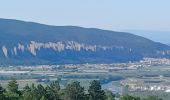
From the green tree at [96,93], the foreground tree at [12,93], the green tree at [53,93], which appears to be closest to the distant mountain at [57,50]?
the green tree at [96,93]

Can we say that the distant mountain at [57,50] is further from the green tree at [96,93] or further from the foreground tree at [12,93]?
the foreground tree at [12,93]

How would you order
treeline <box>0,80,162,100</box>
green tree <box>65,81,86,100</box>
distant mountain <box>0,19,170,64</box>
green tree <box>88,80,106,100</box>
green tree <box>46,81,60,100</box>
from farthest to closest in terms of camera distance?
distant mountain <box>0,19,170,64</box> < green tree <box>88,80,106,100</box> < green tree <box>65,81,86,100</box> < green tree <box>46,81,60,100</box> < treeline <box>0,80,162,100</box>

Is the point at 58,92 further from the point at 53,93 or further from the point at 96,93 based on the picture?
the point at 96,93

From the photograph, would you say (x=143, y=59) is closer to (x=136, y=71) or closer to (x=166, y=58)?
(x=166, y=58)

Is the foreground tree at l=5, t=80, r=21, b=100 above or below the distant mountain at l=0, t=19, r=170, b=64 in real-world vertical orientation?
below

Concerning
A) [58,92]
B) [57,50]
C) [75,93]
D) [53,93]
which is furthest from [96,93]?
[57,50]

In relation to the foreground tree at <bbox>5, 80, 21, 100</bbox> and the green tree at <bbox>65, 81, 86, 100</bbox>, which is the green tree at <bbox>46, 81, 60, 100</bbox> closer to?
the green tree at <bbox>65, 81, 86, 100</bbox>

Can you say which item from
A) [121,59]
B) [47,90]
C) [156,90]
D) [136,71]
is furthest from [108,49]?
[47,90]

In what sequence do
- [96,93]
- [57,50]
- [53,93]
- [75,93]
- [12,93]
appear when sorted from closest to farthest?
[12,93] → [53,93] → [75,93] → [96,93] → [57,50]

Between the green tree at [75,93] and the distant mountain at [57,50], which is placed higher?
the distant mountain at [57,50]

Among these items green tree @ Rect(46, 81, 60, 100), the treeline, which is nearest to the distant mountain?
the treeline

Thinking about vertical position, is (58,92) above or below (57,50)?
below
